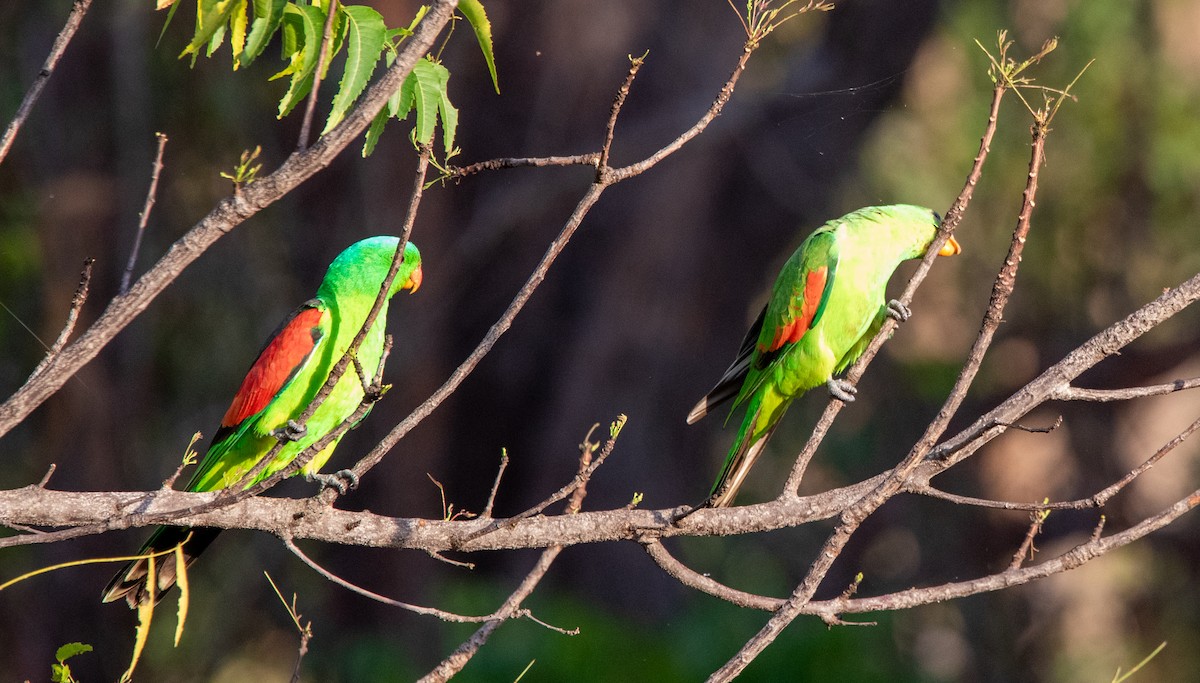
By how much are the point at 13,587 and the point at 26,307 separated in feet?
6.47

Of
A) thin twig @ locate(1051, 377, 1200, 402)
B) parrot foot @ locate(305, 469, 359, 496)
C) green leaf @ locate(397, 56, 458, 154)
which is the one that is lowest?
parrot foot @ locate(305, 469, 359, 496)

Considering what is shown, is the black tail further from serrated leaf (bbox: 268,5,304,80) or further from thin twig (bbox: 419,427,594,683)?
serrated leaf (bbox: 268,5,304,80)

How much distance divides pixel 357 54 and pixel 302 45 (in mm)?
142

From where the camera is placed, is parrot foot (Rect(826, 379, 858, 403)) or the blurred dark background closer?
parrot foot (Rect(826, 379, 858, 403))

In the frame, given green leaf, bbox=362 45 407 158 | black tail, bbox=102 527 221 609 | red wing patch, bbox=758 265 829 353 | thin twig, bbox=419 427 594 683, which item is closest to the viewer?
green leaf, bbox=362 45 407 158

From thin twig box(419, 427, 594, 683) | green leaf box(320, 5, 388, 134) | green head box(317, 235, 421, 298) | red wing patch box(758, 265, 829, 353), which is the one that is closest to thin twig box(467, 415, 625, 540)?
thin twig box(419, 427, 594, 683)

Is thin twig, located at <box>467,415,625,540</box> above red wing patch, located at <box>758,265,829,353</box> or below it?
below

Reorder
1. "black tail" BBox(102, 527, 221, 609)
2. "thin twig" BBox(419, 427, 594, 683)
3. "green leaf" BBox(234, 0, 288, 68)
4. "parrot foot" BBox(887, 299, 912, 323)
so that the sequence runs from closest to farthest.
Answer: "green leaf" BBox(234, 0, 288, 68)
"thin twig" BBox(419, 427, 594, 683)
"black tail" BBox(102, 527, 221, 609)
"parrot foot" BBox(887, 299, 912, 323)

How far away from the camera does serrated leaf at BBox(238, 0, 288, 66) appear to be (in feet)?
6.36

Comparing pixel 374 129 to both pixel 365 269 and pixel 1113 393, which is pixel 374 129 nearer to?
pixel 365 269

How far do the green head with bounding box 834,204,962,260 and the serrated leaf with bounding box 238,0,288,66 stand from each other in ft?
6.57

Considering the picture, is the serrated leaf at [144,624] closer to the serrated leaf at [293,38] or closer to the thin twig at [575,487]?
the thin twig at [575,487]

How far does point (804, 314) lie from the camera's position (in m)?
3.57

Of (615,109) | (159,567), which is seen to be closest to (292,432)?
(615,109)
